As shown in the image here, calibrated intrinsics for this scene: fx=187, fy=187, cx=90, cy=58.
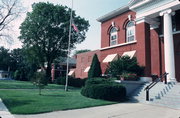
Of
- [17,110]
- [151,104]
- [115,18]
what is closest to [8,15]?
[115,18]

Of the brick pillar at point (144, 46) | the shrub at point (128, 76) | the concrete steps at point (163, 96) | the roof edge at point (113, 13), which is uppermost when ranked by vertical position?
the roof edge at point (113, 13)

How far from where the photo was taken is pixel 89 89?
1494cm

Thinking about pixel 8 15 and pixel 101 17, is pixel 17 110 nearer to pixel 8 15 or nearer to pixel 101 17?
pixel 101 17

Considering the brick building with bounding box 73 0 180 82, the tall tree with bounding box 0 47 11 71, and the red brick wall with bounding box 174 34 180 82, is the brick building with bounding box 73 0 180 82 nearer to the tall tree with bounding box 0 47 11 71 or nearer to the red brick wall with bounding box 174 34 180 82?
the red brick wall with bounding box 174 34 180 82

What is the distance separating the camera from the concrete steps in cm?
1180

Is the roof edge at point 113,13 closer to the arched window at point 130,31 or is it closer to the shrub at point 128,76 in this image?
the arched window at point 130,31

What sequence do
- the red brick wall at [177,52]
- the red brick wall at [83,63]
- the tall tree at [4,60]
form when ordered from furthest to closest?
the tall tree at [4,60]
the red brick wall at [83,63]
the red brick wall at [177,52]

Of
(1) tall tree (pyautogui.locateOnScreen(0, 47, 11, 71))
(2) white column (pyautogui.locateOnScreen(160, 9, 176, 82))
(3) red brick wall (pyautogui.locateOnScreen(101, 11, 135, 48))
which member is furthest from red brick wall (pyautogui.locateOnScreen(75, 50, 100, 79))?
(1) tall tree (pyautogui.locateOnScreen(0, 47, 11, 71))

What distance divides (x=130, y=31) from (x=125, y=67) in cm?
639

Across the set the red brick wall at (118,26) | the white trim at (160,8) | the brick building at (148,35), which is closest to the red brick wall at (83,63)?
the red brick wall at (118,26)

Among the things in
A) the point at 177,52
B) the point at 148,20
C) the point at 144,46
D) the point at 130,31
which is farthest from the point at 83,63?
the point at 177,52

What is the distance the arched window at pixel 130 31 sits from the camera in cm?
2230

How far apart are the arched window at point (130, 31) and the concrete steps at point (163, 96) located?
8343mm

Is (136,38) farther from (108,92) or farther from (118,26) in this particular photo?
(108,92)
